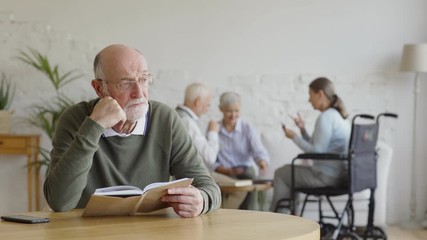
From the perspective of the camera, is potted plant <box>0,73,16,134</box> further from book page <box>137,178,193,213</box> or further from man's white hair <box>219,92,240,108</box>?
book page <box>137,178,193,213</box>

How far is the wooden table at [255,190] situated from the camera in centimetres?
580

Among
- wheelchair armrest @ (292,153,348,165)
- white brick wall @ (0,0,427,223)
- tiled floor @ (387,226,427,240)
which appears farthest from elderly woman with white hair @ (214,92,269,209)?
tiled floor @ (387,226,427,240)

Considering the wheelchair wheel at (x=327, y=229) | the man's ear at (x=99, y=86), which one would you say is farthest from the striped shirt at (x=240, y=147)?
the man's ear at (x=99, y=86)

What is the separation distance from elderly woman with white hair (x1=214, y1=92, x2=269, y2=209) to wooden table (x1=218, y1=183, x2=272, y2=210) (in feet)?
0.92

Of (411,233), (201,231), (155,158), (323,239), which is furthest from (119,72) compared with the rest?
(411,233)

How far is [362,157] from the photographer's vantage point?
602 cm

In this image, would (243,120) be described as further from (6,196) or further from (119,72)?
(119,72)

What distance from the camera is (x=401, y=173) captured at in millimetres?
7840

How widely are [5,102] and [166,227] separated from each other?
546cm

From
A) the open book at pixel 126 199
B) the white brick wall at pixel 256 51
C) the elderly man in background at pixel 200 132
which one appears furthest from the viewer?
the white brick wall at pixel 256 51

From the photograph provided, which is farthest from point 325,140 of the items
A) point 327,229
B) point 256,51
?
point 256,51

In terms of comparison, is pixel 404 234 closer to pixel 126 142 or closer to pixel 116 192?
pixel 126 142

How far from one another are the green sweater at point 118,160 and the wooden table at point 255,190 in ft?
9.53

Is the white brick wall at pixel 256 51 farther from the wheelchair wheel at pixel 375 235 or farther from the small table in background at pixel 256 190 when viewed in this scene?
the wheelchair wheel at pixel 375 235
